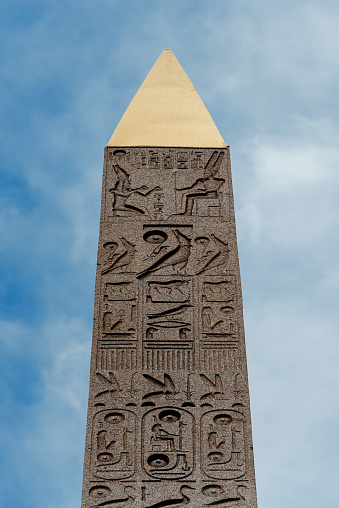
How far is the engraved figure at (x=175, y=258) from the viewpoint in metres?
10.7

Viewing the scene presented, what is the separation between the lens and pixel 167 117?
1212cm

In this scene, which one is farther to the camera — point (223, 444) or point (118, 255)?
point (118, 255)

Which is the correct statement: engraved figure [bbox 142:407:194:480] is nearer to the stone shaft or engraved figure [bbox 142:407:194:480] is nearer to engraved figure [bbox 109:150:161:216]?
the stone shaft

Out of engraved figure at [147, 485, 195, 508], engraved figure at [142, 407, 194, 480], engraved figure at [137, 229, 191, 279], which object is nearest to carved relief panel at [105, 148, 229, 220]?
engraved figure at [137, 229, 191, 279]

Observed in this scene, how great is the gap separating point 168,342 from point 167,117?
289 centimetres

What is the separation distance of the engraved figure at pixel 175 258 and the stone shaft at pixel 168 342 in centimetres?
1

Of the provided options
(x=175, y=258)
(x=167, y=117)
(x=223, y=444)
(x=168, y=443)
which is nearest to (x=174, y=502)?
(x=168, y=443)

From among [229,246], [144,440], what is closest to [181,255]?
[229,246]

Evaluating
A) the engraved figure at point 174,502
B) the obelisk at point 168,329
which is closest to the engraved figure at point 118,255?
the obelisk at point 168,329

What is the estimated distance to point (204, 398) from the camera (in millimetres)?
9906

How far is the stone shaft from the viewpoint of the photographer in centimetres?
948

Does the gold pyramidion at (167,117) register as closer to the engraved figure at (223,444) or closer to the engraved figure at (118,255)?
the engraved figure at (118,255)

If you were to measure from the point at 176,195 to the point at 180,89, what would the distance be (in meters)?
1.72

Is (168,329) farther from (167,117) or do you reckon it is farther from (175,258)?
(167,117)
